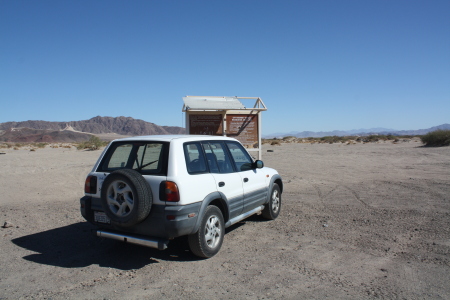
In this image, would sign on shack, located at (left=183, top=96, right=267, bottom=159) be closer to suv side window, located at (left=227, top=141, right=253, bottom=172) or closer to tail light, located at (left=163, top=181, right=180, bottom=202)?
suv side window, located at (left=227, top=141, right=253, bottom=172)

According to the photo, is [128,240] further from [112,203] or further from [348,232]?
[348,232]

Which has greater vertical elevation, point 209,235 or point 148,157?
point 148,157

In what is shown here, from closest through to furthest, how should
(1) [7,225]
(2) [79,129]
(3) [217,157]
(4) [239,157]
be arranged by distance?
(3) [217,157], (4) [239,157], (1) [7,225], (2) [79,129]

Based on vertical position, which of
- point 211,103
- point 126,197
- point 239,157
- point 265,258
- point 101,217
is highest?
point 211,103

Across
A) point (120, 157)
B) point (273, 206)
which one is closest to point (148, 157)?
point (120, 157)

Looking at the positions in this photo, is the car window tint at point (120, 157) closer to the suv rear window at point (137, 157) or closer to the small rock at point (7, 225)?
the suv rear window at point (137, 157)

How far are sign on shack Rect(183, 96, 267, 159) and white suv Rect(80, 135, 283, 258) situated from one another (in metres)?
5.13

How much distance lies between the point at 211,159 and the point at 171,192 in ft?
3.92

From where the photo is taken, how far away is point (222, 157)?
6.31m

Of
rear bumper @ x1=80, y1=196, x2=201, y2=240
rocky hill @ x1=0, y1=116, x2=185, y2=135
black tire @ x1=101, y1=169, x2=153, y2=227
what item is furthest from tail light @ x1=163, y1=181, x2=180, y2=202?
rocky hill @ x1=0, y1=116, x2=185, y2=135

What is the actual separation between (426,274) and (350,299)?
1356mm

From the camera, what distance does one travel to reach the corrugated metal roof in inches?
441

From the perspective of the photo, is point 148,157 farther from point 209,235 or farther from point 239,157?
point 239,157

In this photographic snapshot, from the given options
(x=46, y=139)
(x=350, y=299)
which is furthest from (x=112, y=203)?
(x=46, y=139)
